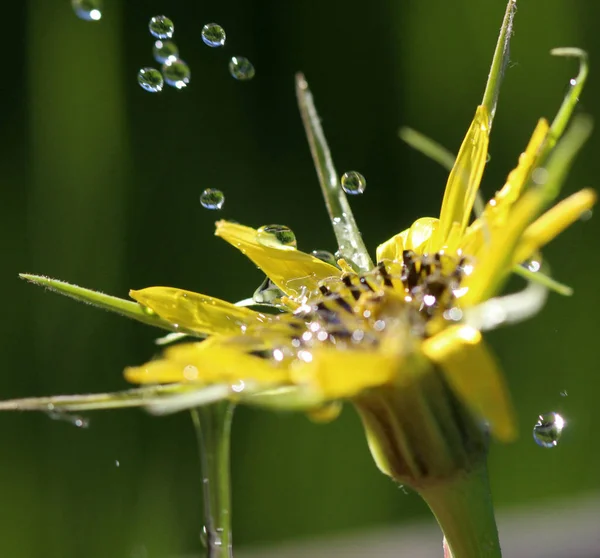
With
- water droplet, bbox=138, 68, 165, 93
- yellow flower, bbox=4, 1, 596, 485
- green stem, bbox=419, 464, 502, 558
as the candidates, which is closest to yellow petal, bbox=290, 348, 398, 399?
yellow flower, bbox=4, 1, 596, 485

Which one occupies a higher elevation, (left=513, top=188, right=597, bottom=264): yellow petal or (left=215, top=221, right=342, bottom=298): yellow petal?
(left=215, top=221, right=342, bottom=298): yellow petal

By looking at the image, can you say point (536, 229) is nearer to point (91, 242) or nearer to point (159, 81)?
point (159, 81)

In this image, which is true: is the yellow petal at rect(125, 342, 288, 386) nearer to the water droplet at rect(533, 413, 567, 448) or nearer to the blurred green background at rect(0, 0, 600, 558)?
the water droplet at rect(533, 413, 567, 448)

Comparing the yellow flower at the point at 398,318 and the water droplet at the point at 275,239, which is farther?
the water droplet at the point at 275,239

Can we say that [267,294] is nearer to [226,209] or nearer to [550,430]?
[550,430]

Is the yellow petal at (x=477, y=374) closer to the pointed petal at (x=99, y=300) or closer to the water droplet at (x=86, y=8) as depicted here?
the pointed petal at (x=99, y=300)

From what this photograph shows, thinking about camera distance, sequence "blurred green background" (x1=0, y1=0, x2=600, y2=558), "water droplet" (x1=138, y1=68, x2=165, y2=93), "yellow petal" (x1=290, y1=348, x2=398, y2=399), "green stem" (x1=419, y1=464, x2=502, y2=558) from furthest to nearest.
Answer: "blurred green background" (x1=0, y1=0, x2=600, y2=558), "water droplet" (x1=138, y1=68, x2=165, y2=93), "green stem" (x1=419, y1=464, x2=502, y2=558), "yellow petal" (x1=290, y1=348, x2=398, y2=399)

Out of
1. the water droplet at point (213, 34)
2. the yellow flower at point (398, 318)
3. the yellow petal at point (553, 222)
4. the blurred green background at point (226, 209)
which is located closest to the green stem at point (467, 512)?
the yellow flower at point (398, 318)

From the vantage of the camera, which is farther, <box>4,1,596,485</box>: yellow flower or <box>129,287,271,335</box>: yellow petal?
<box>129,287,271,335</box>: yellow petal
